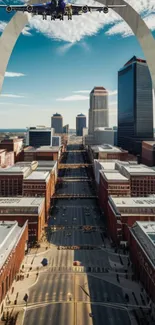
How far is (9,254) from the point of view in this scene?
1690 inches

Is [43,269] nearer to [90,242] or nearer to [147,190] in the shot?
[90,242]

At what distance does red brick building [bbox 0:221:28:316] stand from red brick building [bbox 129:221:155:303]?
66.8 feet

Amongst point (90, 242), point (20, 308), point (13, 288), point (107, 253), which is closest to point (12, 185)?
point (90, 242)

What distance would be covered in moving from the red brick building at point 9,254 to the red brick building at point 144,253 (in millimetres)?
20360

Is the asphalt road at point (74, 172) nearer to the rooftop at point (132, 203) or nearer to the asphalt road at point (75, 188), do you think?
the asphalt road at point (75, 188)

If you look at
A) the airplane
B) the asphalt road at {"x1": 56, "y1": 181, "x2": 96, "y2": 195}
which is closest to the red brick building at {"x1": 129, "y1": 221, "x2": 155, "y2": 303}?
the airplane

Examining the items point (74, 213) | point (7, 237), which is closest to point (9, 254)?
point (7, 237)

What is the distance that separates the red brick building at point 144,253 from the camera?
134ft

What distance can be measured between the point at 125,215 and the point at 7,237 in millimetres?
26898

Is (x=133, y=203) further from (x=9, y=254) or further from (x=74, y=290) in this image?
(x=9, y=254)

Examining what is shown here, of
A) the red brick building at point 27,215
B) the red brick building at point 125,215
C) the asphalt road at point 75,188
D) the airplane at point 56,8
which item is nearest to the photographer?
the airplane at point 56,8

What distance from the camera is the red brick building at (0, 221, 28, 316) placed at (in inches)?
1570

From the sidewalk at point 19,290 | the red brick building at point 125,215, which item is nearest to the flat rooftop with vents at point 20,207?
the red brick building at point 125,215

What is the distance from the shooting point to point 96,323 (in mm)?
34719
